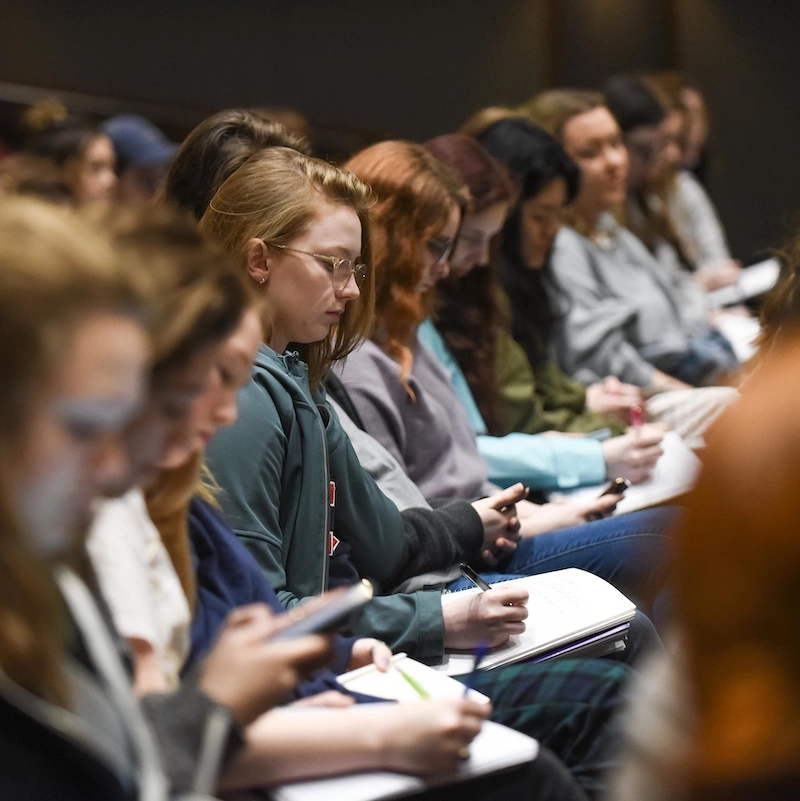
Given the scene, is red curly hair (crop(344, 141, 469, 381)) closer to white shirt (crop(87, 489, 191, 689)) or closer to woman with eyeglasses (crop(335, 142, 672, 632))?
woman with eyeglasses (crop(335, 142, 672, 632))

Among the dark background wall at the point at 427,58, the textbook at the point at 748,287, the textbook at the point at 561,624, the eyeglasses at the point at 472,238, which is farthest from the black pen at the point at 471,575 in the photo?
the dark background wall at the point at 427,58

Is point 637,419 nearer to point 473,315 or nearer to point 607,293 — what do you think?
point 473,315

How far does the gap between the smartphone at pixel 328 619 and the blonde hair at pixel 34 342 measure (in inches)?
7.8

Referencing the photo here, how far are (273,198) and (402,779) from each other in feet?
2.88

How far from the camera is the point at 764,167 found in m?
6.29

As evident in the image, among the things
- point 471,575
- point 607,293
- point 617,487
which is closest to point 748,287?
point 607,293

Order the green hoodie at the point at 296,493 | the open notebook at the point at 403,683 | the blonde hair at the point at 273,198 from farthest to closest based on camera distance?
the blonde hair at the point at 273,198, the green hoodie at the point at 296,493, the open notebook at the point at 403,683

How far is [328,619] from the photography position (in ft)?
3.34

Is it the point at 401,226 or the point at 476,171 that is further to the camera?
the point at 476,171

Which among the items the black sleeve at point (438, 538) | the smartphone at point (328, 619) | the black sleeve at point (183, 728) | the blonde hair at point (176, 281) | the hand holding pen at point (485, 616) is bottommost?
the black sleeve at point (438, 538)

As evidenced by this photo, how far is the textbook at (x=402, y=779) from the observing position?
42.1 inches

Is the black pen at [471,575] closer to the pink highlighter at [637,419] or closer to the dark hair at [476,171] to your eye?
the pink highlighter at [637,419]

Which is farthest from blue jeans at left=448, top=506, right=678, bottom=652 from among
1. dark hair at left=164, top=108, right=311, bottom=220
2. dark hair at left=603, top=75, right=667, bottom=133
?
dark hair at left=603, top=75, right=667, bottom=133

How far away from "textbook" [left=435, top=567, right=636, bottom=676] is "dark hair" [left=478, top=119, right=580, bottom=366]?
49.5 inches
